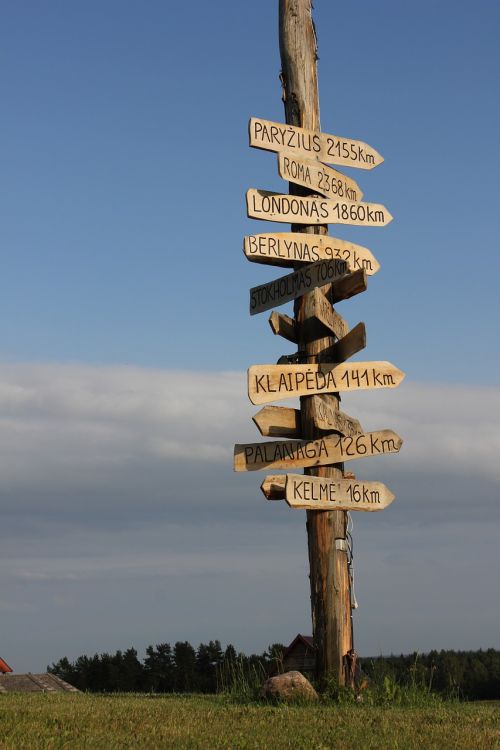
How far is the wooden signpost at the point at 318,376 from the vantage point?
12242 millimetres

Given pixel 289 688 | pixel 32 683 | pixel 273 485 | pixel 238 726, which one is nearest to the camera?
pixel 238 726

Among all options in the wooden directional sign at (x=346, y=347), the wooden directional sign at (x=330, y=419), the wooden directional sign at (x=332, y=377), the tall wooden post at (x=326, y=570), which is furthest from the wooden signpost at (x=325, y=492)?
the wooden directional sign at (x=346, y=347)

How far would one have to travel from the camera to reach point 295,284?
12.7 m

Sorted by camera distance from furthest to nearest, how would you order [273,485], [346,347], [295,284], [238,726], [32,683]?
[32,683], [295,284], [346,347], [273,485], [238,726]

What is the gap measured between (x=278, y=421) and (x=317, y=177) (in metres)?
3.59

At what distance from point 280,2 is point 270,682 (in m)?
9.83

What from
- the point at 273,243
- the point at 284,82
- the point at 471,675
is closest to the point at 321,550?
the point at 273,243

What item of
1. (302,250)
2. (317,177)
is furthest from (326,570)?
(317,177)

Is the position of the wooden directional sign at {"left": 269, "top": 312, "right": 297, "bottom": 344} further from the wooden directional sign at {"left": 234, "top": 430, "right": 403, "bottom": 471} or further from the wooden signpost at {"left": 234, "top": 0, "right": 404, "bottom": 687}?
the wooden directional sign at {"left": 234, "top": 430, "right": 403, "bottom": 471}

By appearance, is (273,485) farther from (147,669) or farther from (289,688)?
(147,669)

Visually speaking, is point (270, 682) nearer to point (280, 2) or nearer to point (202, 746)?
point (202, 746)

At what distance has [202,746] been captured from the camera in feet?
26.2

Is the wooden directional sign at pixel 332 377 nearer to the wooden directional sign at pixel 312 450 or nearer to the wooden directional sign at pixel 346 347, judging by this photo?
the wooden directional sign at pixel 346 347

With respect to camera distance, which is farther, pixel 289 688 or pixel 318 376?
pixel 318 376
